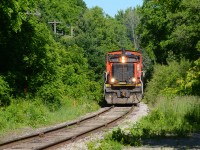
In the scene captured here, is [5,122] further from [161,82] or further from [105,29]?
[105,29]

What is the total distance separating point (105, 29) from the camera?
98750 mm

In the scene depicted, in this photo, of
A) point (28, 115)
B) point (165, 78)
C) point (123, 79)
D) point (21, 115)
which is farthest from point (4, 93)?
point (165, 78)

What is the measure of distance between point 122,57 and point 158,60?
92.2 feet

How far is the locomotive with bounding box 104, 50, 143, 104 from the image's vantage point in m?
31.6

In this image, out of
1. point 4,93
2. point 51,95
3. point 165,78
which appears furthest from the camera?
point 165,78

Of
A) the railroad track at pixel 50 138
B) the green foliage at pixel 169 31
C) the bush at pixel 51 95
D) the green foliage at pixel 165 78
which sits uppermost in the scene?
the green foliage at pixel 169 31

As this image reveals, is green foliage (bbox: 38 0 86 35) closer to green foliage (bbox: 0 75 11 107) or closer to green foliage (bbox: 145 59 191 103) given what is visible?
green foliage (bbox: 145 59 191 103)

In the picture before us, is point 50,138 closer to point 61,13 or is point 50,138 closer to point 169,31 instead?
point 169,31

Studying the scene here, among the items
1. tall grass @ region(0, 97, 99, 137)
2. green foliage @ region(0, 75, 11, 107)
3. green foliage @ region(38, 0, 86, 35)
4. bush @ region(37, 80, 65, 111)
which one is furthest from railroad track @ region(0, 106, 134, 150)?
green foliage @ region(38, 0, 86, 35)

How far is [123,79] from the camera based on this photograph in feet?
105

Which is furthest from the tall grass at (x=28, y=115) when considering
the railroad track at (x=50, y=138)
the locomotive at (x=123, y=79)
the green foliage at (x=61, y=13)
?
the green foliage at (x=61, y=13)

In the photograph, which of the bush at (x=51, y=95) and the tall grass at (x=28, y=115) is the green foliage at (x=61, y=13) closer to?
the bush at (x=51, y=95)

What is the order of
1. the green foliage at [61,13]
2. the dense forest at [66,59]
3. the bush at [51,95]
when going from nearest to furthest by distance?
1. the dense forest at [66,59]
2. the bush at [51,95]
3. the green foliage at [61,13]

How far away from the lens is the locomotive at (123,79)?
1243 inches
